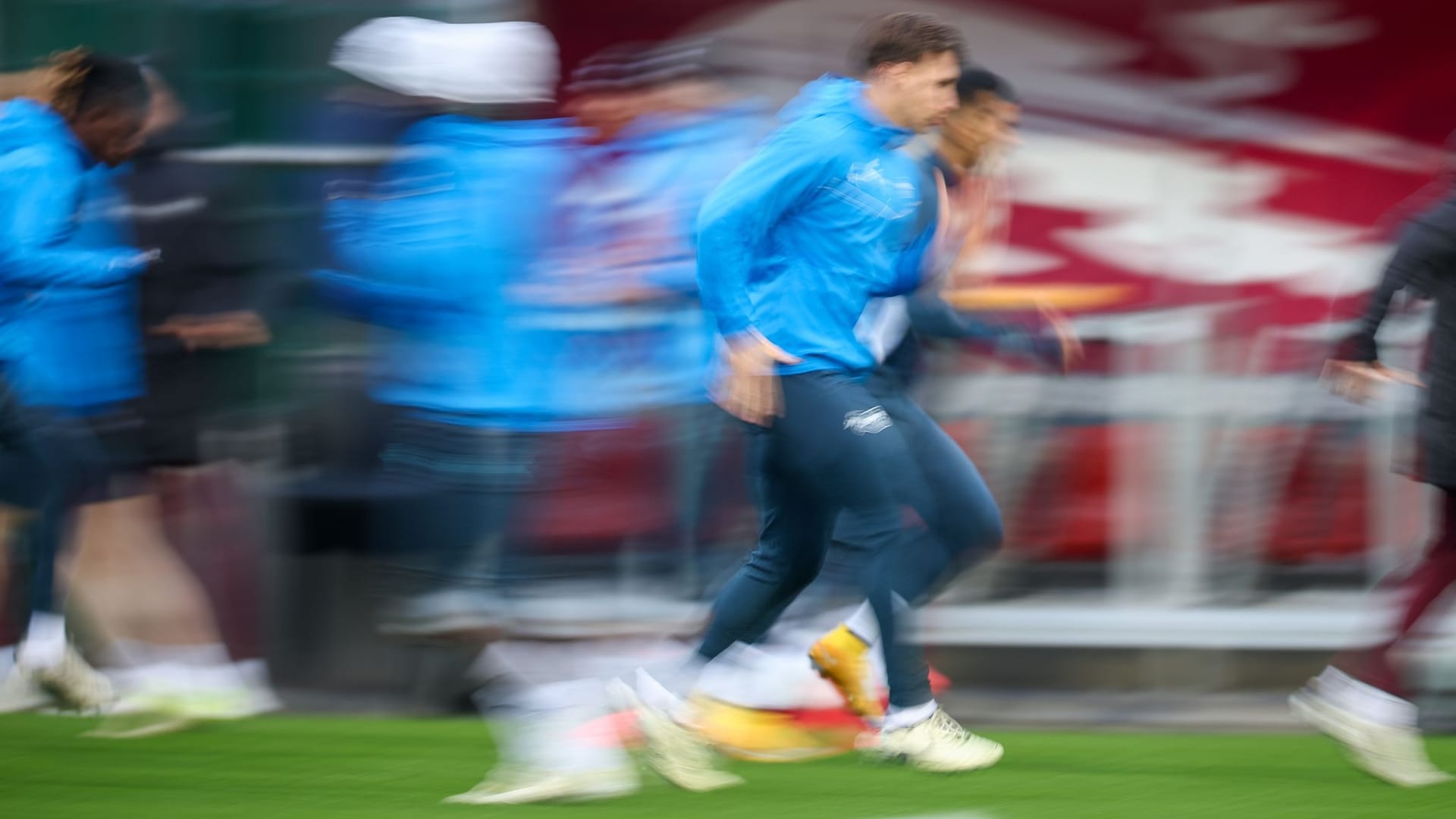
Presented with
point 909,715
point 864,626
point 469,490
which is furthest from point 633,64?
point 469,490

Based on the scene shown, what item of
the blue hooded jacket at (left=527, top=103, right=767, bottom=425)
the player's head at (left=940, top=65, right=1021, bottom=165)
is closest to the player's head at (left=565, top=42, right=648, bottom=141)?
the blue hooded jacket at (left=527, top=103, right=767, bottom=425)

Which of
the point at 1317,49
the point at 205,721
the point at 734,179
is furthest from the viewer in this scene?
the point at 1317,49

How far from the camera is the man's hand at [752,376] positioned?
4.86 meters

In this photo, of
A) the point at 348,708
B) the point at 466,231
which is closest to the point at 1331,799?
the point at 466,231

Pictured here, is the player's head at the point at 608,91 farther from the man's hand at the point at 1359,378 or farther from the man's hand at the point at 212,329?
the man's hand at the point at 1359,378

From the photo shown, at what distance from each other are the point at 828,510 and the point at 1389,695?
4.35ft

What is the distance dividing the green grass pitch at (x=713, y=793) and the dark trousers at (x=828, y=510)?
324mm

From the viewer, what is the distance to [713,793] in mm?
5164

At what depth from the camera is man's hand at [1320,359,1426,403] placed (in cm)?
510

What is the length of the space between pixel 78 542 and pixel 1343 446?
379 cm

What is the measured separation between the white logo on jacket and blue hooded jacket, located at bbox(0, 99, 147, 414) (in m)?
2.06

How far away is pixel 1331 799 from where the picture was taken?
5117 millimetres

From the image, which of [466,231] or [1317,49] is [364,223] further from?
[1317,49]

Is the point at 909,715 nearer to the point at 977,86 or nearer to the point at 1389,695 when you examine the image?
the point at 1389,695
